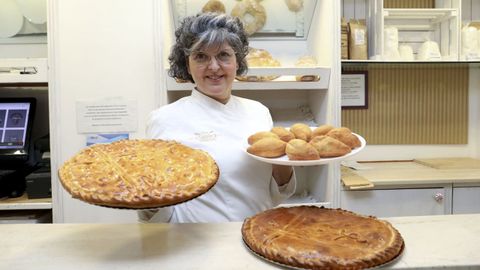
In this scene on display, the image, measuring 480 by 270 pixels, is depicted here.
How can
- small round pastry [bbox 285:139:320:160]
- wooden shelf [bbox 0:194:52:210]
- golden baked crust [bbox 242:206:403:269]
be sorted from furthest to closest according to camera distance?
wooden shelf [bbox 0:194:52:210]
small round pastry [bbox 285:139:320:160]
golden baked crust [bbox 242:206:403:269]

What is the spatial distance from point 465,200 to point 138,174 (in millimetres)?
1996

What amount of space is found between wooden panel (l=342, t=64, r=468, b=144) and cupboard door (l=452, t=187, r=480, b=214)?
0.67 meters

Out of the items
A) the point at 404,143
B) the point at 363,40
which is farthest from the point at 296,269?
the point at 404,143

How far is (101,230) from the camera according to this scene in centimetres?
87

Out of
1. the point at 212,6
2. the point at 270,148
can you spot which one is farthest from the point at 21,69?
the point at 270,148

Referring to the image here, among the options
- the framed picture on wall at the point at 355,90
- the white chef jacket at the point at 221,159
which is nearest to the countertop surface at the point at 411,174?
the framed picture on wall at the point at 355,90

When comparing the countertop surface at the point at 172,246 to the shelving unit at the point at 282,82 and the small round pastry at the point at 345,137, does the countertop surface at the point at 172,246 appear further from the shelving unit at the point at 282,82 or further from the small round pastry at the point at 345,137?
the shelving unit at the point at 282,82

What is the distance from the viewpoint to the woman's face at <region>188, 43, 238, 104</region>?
1223 mm

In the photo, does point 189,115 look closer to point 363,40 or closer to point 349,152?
point 349,152

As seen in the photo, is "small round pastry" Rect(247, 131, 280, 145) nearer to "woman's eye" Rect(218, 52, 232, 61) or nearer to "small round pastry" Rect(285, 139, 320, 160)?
"small round pastry" Rect(285, 139, 320, 160)

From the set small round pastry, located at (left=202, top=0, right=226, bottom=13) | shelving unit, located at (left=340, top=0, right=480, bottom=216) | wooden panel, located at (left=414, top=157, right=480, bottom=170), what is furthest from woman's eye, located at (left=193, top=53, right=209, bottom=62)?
wooden panel, located at (left=414, top=157, right=480, bottom=170)

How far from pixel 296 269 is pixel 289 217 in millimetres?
206

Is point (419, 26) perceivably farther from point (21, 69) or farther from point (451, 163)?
point (21, 69)

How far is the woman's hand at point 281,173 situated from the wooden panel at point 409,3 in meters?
1.83
